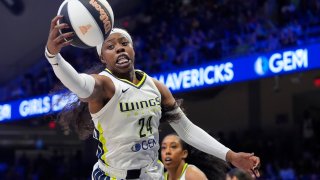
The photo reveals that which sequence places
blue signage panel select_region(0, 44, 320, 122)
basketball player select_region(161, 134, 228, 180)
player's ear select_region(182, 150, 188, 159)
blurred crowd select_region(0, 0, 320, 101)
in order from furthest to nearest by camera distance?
blurred crowd select_region(0, 0, 320, 101) → blue signage panel select_region(0, 44, 320, 122) → player's ear select_region(182, 150, 188, 159) → basketball player select_region(161, 134, 228, 180)

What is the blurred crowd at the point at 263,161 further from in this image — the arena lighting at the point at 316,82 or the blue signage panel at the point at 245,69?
the blue signage panel at the point at 245,69

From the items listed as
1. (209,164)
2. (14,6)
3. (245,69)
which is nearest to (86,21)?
(209,164)

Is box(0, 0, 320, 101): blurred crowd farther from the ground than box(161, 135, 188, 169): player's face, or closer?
farther from the ground

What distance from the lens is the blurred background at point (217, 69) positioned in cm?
977

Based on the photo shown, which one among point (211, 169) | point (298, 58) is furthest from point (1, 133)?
point (211, 169)

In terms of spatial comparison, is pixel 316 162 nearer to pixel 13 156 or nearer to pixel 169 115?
pixel 169 115

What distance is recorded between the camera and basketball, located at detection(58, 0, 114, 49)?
2.68 meters

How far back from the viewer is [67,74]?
253 cm

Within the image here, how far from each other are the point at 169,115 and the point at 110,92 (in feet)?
1.70

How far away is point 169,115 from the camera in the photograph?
10.6 ft

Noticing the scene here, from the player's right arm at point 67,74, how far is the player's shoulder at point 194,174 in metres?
1.97

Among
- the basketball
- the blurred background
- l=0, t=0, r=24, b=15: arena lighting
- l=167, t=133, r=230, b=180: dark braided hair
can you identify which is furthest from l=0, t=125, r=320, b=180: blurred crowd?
the basketball

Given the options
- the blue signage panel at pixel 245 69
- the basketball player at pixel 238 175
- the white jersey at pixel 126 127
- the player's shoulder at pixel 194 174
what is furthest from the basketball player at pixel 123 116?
the blue signage panel at pixel 245 69

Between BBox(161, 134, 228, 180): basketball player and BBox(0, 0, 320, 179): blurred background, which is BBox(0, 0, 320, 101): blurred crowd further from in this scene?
BBox(161, 134, 228, 180): basketball player
